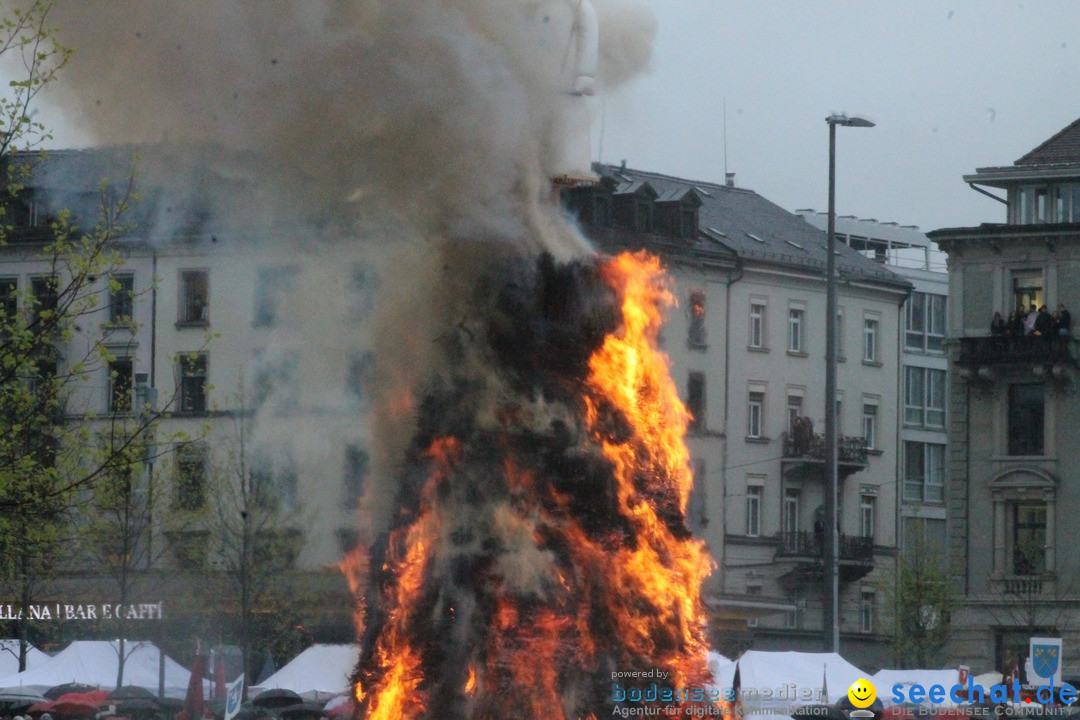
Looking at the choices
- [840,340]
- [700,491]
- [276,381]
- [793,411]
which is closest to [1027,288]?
[840,340]

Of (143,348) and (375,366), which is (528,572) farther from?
(143,348)

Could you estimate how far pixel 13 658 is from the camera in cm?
5147

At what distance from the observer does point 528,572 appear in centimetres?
2309

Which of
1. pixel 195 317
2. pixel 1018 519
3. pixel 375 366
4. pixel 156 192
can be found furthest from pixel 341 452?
pixel 1018 519

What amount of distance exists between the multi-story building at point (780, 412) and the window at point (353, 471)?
18342 millimetres

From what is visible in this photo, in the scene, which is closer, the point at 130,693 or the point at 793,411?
the point at 130,693

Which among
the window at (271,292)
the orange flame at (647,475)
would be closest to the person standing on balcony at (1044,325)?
the window at (271,292)

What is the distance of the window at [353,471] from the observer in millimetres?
43250

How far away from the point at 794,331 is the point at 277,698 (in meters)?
34.9

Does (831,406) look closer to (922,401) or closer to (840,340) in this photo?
(840,340)

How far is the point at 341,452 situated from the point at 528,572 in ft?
73.7

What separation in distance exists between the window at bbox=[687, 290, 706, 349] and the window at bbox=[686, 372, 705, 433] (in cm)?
112

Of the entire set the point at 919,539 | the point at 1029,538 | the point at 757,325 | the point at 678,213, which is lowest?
the point at 919,539

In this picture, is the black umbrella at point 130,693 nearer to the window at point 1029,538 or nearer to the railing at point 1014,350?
the window at point 1029,538
